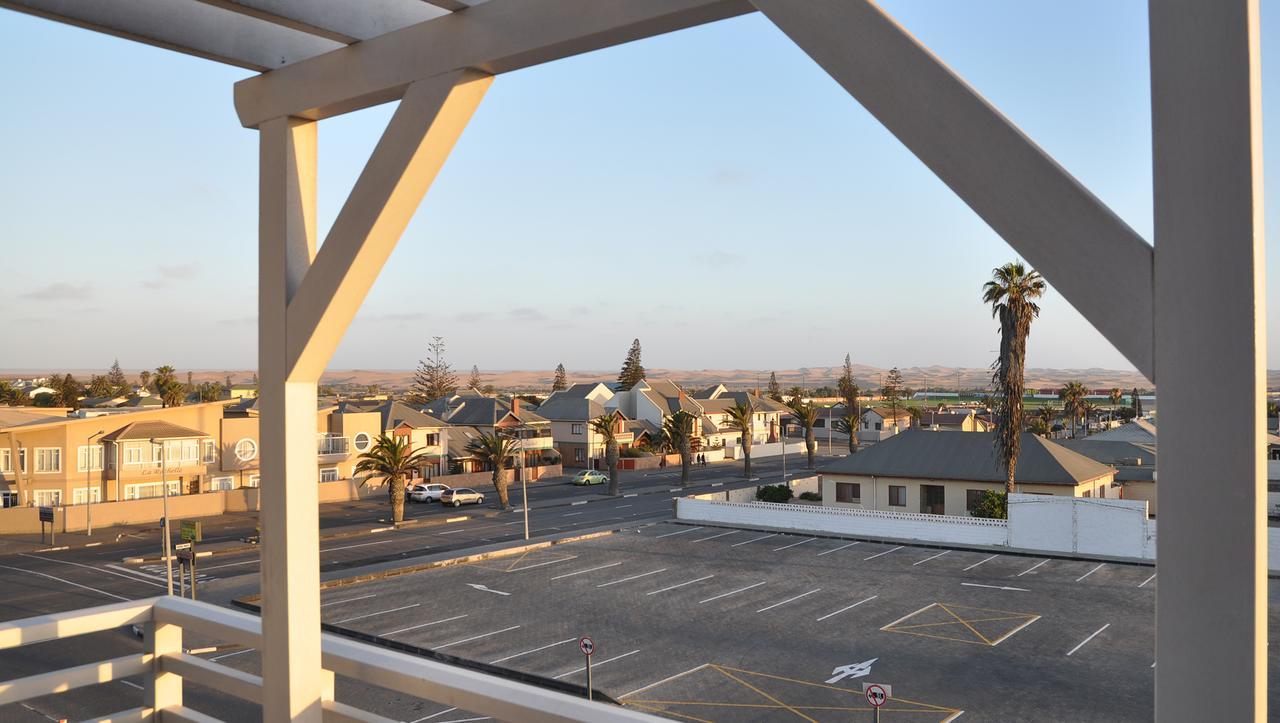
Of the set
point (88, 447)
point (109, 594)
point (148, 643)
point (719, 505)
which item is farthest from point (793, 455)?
point (148, 643)

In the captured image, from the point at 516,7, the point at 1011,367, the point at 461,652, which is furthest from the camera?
the point at 1011,367

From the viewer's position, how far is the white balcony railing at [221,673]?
6.93 feet

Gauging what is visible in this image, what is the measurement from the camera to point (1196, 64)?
47.3 inches

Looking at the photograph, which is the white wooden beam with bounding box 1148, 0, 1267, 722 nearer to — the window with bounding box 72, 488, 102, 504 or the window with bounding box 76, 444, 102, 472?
the window with bounding box 72, 488, 102, 504

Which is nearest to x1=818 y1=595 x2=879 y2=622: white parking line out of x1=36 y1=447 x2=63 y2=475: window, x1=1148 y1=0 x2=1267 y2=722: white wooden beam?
x1=1148 y1=0 x2=1267 y2=722: white wooden beam

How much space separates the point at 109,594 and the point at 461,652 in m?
12.1

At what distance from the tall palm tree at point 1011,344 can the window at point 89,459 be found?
36142 mm

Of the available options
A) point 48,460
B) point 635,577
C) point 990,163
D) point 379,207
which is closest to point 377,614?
point 635,577

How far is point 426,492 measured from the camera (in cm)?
4281

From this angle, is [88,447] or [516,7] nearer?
[516,7]

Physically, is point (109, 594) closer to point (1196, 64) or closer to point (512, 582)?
point (512, 582)

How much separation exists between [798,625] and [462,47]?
18.1 meters

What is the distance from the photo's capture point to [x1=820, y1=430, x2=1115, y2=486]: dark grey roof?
31281 millimetres

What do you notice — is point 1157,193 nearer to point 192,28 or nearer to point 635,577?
point 192,28
